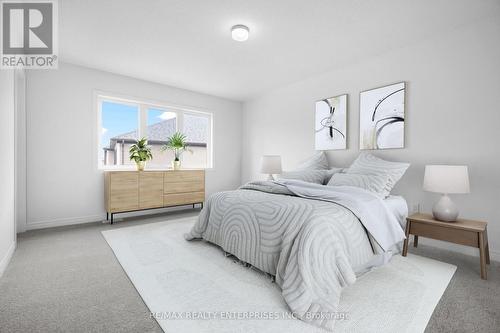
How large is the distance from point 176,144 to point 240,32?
2483mm

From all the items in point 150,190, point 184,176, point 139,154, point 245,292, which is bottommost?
point 245,292

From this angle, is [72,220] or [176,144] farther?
[176,144]

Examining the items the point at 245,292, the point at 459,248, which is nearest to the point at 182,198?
the point at 245,292

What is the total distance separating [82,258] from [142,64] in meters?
2.72

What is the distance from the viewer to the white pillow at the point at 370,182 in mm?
2586

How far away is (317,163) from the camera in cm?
370

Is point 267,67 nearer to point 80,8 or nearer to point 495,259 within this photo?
point 80,8

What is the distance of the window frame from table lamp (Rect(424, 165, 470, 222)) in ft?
12.8

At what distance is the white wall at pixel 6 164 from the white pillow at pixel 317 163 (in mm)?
3487

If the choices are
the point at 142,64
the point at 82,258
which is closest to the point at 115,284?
the point at 82,258

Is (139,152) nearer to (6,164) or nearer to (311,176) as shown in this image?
(6,164)

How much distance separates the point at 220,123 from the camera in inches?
209

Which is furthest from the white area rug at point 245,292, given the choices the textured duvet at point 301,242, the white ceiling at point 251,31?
the white ceiling at point 251,31

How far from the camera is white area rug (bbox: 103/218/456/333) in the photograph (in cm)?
142
